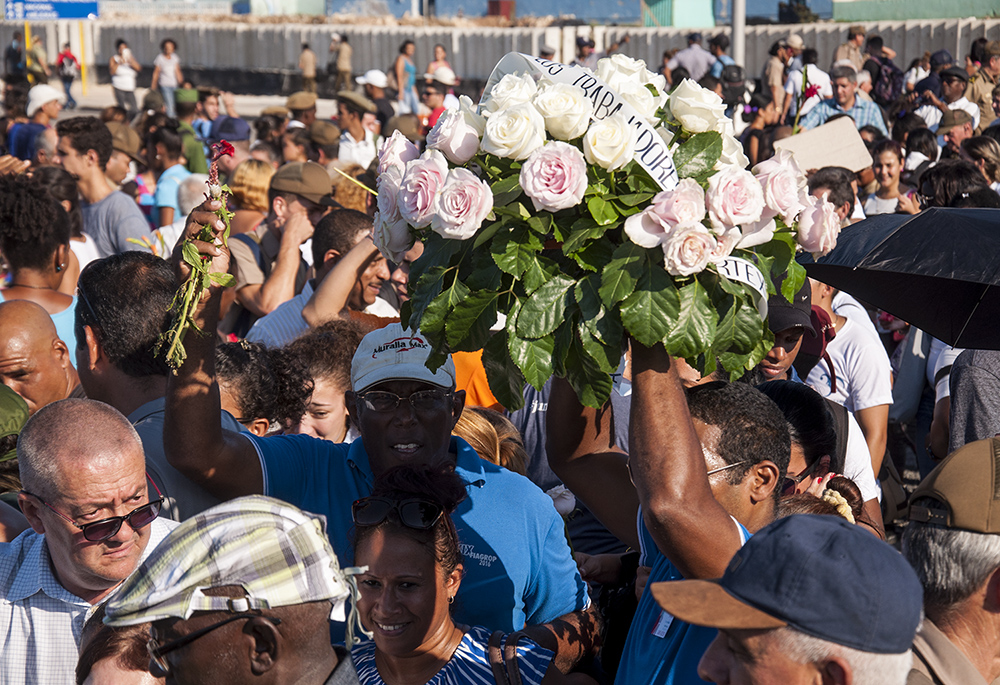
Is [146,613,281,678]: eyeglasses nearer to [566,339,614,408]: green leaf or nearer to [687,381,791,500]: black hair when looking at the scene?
[566,339,614,408]: green leaf

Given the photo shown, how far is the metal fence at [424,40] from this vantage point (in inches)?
910

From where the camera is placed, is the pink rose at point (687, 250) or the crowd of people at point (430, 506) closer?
the crowd of people at point (430, 506)

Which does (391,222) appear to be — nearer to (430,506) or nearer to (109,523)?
(430,506)

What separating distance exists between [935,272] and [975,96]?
1194cm

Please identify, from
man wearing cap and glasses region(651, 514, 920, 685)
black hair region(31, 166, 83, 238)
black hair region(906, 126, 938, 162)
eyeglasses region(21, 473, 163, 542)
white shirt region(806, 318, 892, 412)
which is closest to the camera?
man wearing cap and glasses region(651, 514, 920, 685)

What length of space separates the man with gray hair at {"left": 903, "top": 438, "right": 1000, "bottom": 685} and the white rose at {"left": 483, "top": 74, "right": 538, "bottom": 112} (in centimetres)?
142

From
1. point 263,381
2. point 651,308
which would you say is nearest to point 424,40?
point 263,381

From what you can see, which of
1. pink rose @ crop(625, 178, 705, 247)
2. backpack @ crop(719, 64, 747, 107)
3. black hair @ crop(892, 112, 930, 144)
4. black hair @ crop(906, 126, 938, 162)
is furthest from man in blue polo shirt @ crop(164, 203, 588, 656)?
backpack @ crop(719, 64, 747, 107)

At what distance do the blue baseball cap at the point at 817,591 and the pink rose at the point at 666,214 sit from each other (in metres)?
0.68

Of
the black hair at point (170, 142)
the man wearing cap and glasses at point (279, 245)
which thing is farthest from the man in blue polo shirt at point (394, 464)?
the black hair at point (170, 142)

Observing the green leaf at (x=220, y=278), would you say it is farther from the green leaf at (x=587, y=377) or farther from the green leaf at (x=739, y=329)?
the green leaf at (x=739, y=329)

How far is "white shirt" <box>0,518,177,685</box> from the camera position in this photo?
9.21ft

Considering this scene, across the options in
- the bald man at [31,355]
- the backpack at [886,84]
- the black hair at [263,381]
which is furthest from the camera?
the backpack at [886,84]

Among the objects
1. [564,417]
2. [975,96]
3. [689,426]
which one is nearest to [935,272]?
[564,417]
